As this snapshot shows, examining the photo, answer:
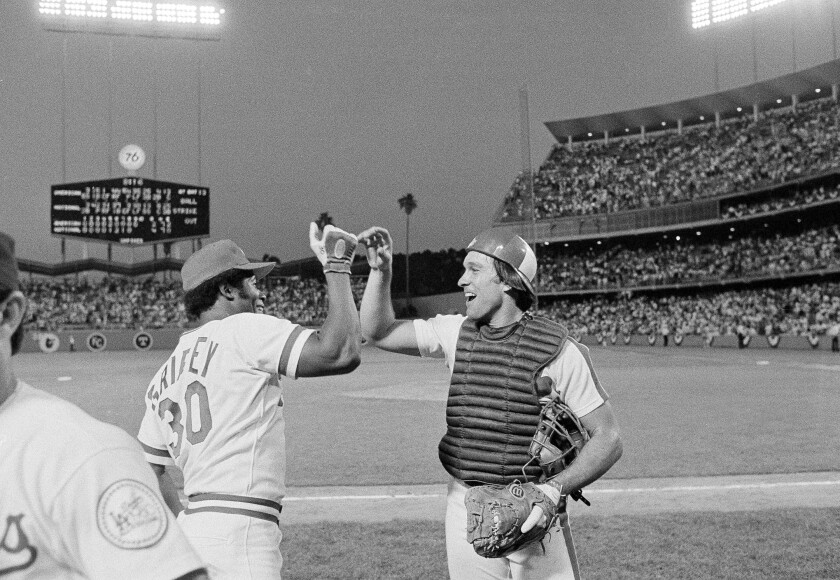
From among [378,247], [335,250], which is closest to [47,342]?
[378,247]

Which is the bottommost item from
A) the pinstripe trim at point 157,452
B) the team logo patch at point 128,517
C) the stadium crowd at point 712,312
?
the stadium crowd at point 712,312

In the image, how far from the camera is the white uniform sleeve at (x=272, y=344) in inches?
119

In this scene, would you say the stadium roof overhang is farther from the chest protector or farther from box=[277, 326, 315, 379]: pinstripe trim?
box=[277, 326, 315, 379]: pinstripe trim

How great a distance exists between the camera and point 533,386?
3.49m

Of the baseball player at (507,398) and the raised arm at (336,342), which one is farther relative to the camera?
the baseball player at (507,398)

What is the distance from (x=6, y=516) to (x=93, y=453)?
19cm

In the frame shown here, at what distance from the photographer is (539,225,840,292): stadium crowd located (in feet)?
143

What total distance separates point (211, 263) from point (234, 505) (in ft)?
3.43

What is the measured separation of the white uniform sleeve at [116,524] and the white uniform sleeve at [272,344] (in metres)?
1.68

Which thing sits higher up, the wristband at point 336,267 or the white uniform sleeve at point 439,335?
the wristband at point 336,267

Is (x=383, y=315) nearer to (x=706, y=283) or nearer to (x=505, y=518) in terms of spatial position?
(x=505, y=518)

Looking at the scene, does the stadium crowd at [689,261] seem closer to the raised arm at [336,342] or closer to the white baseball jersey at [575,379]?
the white baseball jersey at [575,379]

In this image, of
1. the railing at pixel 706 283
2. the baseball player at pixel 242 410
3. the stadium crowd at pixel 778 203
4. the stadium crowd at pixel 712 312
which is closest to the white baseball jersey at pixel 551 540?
the baseball player at pixel 242 410

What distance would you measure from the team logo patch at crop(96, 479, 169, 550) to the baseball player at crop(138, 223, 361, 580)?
1.69 metres
